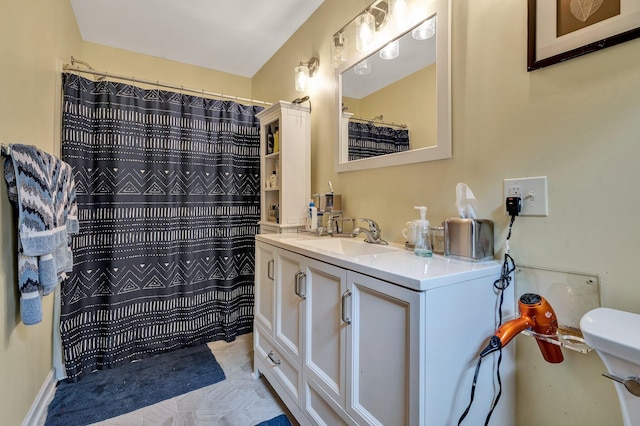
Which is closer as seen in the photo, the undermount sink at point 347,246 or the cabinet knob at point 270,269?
the undermount sink at point 347,246

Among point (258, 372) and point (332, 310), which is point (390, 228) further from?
point (258, 372)

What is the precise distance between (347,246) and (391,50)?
988mm

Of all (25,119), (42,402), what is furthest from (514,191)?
(42,402)

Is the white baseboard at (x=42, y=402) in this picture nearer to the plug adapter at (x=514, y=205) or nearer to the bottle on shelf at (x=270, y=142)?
the bottle on shelf at (x=270, y=142)

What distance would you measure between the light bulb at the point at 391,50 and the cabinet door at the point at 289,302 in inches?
41.8

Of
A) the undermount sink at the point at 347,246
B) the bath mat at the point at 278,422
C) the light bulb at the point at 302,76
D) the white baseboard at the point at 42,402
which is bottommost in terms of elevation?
the bath mat at the point at 278,422

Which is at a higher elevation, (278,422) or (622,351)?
(622,351)

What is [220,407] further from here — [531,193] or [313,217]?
[531,193]

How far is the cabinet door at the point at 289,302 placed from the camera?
4.23 ft

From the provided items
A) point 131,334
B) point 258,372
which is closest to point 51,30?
point 131,334

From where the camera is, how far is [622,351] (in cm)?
58

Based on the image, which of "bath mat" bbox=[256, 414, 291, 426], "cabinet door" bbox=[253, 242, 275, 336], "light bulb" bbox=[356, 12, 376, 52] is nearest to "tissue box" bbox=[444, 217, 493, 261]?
"cabinet door" bbox=[253, 242, 275, 336]

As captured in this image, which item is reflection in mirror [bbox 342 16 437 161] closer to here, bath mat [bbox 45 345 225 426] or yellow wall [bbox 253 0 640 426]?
yellow wall [bbox 253 0 640 426]

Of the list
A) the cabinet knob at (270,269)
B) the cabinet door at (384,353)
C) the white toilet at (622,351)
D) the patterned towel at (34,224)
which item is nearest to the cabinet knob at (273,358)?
the cabinet knob at (270,269)
